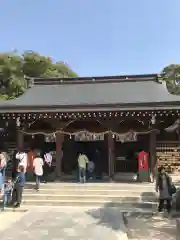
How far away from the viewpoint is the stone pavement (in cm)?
715

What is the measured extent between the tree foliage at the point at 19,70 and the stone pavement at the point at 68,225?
2622 cm

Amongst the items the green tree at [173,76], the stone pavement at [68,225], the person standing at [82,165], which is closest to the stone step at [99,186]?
the person standing at [82,165]

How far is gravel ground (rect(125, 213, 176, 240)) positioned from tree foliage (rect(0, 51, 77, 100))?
2746 centimetres

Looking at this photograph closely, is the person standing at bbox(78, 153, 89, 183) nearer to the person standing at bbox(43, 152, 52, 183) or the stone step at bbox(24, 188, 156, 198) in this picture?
the stone step at bbox(24, 188, 156, 198)

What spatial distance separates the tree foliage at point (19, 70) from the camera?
117 ft

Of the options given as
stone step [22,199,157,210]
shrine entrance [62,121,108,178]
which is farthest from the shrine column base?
stone step [22,199,157,210]

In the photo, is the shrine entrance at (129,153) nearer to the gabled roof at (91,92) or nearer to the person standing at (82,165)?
the gabled roof at (91,92)

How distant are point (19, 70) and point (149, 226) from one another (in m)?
33.9

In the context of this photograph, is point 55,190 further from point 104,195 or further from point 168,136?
point 168,136

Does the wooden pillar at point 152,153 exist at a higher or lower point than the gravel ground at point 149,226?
higher

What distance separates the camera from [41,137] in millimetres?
17141

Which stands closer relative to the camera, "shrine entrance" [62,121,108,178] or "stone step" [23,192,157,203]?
"stone step" [23,192,157,203]

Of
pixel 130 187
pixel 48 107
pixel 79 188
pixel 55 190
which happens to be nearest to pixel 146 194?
pixel 130 187

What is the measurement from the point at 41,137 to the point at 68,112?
405cm
